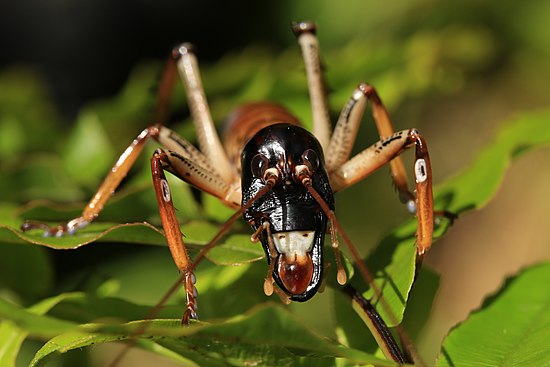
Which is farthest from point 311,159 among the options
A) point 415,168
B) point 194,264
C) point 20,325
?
point 20,325

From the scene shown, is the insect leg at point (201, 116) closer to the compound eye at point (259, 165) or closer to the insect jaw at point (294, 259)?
the compound eye at point (259, 165)

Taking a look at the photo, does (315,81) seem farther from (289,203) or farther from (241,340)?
(241,340)

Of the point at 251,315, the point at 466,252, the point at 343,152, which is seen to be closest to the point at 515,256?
the point at 466,252

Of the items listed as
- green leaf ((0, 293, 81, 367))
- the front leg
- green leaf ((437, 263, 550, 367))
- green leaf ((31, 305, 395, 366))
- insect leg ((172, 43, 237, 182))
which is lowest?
green leaf ((437, 263, 550, 367))

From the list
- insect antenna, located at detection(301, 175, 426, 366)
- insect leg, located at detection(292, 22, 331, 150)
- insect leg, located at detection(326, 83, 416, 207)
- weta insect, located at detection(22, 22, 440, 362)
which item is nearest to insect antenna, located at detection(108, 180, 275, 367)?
weta insect, located at detection(22, 22, 440, 362)

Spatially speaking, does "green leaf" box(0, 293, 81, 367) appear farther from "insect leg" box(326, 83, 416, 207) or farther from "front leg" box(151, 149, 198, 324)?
"insect leg" box(326, 83, 416, 207)

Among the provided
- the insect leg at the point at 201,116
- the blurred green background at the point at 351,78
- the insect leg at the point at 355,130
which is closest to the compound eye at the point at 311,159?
the insect leg at the point at 355,130

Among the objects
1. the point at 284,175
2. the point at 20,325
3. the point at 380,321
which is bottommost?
the point at 380,321

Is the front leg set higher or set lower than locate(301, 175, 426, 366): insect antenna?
higher
